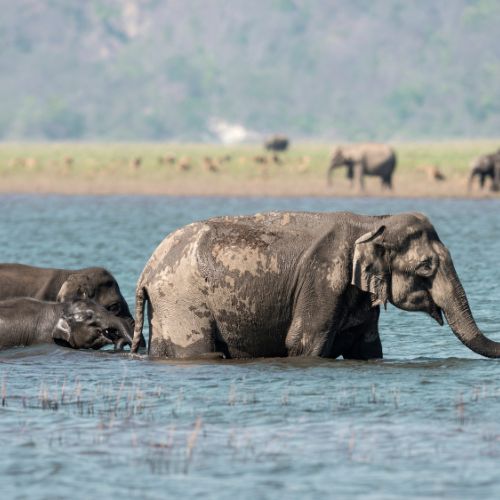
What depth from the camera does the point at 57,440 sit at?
11617 mm

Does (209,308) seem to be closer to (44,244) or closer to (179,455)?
(179,455)

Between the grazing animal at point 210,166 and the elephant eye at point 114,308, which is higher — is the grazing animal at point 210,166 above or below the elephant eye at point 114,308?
above

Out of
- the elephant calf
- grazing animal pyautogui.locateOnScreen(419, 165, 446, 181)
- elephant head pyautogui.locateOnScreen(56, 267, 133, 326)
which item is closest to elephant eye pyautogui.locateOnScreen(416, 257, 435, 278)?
the elephant calf

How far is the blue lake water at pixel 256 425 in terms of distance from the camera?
10.3m

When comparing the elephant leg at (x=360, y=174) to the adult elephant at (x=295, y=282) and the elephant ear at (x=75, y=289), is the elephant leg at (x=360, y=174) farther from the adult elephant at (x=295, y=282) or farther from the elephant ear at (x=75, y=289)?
the adult elephant at (x=295, y=282)

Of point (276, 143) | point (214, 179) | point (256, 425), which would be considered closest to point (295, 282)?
point (256, 425)

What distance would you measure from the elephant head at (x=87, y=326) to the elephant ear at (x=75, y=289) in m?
0.83

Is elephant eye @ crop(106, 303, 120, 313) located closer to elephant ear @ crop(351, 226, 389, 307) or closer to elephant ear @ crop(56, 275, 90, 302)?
elephant ear @ crop(56, 275, 90, 302)

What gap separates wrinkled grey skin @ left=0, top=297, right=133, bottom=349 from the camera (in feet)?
53.0

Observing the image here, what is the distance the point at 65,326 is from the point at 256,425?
452cm

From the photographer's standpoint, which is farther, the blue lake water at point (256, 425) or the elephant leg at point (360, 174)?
the elephant leg at point (360, 174)

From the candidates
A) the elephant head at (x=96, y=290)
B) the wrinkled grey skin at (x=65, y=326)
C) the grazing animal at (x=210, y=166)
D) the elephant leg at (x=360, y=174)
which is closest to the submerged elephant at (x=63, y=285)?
the elephant head at (x=96, y=290)

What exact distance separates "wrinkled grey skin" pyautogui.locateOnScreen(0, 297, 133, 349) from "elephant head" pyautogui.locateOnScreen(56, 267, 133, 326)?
2.68 feet

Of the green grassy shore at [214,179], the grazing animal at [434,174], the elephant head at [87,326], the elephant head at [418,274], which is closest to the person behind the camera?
the elephant head at [418,274]
